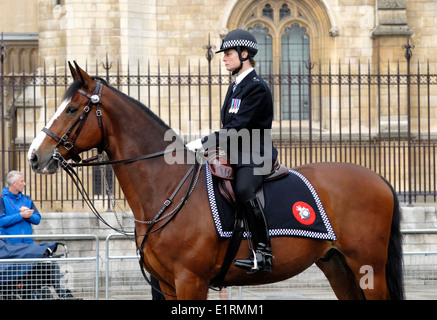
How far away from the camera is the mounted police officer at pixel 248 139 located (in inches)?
290

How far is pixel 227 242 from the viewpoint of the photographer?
738 centimetres

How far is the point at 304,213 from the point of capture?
7676 mm

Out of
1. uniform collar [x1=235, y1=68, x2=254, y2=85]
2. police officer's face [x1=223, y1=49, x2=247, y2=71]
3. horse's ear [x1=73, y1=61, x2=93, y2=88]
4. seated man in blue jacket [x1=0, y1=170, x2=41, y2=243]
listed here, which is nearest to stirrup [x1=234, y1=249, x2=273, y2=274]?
uniform collar [x1=235, y1=68, x2=254, y2=85]

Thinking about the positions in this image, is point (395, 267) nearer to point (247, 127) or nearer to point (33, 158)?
point (247, 127)

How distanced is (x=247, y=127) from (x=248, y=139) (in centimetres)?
10

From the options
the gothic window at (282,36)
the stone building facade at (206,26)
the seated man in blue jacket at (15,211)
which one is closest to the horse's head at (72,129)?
the seated man in blue jacket at (15,211)

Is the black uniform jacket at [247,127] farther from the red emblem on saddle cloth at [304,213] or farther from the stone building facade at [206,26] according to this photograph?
the stone building facade at [206,26]

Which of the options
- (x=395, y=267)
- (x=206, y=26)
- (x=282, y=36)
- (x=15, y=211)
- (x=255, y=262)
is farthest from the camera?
(x=282, y=36)

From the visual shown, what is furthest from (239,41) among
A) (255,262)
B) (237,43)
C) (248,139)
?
(255,262)

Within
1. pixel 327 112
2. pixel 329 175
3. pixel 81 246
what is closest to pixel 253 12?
pixel 327 112

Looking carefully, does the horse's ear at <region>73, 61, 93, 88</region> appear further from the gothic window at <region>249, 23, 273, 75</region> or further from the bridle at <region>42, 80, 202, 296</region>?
the gothic window at <region>249, 23, 273, 75</region>

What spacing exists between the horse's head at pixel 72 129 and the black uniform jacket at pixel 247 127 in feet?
3.12

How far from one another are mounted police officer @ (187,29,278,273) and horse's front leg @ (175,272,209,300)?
380 millimetres
